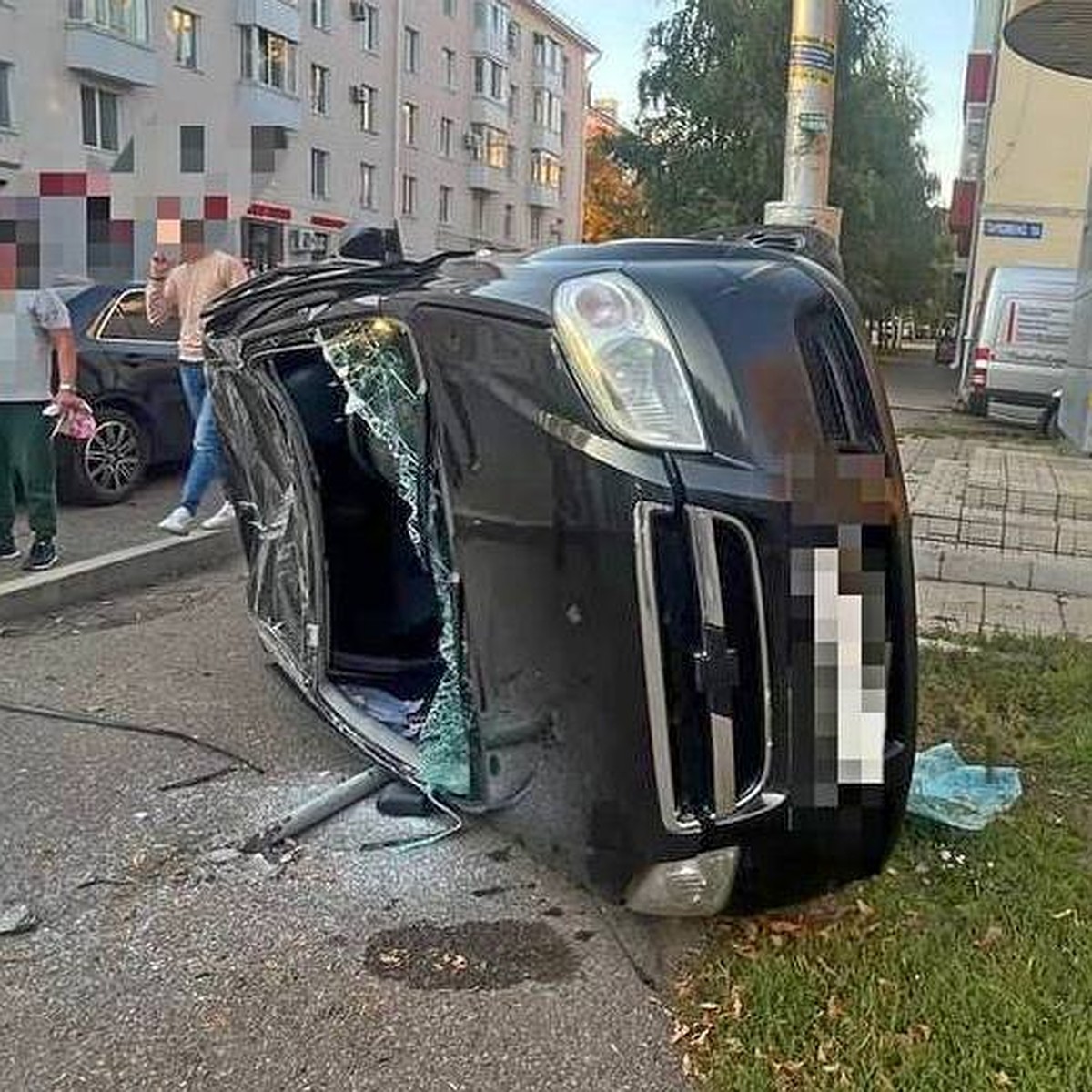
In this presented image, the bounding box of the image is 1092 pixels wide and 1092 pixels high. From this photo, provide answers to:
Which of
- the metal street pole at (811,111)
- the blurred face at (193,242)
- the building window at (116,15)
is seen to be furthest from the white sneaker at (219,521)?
the building window at (116,15)

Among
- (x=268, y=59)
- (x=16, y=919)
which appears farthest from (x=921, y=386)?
(x=16, y=919)

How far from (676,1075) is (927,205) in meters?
35.3

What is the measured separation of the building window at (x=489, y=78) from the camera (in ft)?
166

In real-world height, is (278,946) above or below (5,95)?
below

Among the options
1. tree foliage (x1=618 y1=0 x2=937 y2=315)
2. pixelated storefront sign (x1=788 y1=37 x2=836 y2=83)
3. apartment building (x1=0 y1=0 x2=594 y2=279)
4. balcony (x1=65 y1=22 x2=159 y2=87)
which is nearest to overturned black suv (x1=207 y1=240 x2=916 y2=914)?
apartment building (x1=0 y1=0 x2=594 y2=279)

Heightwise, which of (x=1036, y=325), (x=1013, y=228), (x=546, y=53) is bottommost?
(x=1036, y=325)

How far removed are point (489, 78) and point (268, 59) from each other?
1730 cm

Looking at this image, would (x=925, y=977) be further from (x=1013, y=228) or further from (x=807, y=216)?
(x=1013, y=228)

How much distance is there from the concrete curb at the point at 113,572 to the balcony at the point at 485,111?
154 ft

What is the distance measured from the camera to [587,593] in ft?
7.91

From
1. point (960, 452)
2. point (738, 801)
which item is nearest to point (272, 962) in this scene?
point (738, 801)

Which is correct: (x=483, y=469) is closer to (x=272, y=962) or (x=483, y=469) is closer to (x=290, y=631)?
(x=272, y=962)

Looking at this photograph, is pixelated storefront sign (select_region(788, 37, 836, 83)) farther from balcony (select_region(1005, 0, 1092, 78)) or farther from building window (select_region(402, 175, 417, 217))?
building window (select_region(402, 175, 417, 217))

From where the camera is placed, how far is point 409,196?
45281 millimetres
